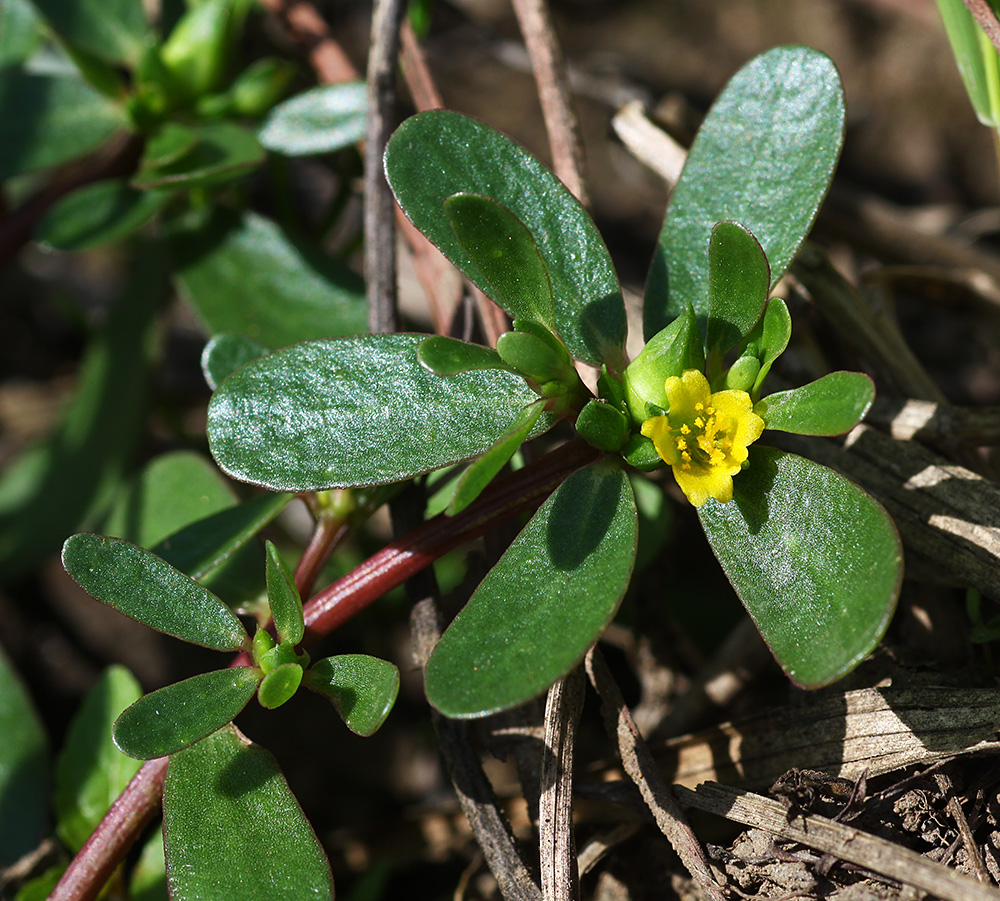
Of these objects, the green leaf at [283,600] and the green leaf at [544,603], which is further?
the green leaf at [283,600]

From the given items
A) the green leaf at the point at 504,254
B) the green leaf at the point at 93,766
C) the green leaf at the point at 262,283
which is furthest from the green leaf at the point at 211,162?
the green leaf at the point at 93,766

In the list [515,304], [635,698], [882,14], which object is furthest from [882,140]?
[515,304]

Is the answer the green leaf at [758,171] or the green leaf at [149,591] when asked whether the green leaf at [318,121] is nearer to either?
the green leaf at [758,171]

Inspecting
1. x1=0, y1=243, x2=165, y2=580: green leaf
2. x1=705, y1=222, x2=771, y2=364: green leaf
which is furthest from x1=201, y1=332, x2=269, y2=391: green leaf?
x1=0, y1=243, x2=165, y2=580: green leaf

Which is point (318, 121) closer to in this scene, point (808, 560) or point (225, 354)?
point (225, 354)

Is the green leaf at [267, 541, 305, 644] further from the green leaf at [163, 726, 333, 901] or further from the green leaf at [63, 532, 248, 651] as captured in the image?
the green leaf at [163, 726, 333, 901]

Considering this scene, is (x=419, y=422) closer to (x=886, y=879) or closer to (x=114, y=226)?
(x=886, y=879)
